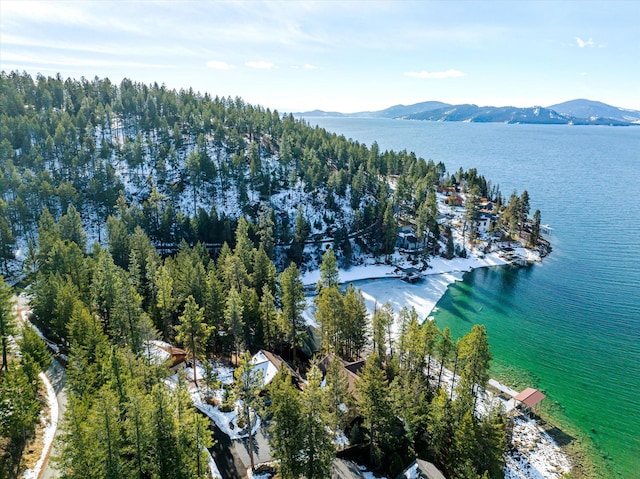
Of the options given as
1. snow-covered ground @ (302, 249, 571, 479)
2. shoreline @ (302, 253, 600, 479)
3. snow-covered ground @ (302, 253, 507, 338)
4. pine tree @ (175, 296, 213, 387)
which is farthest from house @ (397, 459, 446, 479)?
snow-covered ground @ (302, 253, 507, 338)

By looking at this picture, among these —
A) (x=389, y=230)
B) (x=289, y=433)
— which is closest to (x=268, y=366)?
(x=289, y=433)

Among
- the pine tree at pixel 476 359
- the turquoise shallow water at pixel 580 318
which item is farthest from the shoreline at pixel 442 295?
the pine tree at pixel 476 359

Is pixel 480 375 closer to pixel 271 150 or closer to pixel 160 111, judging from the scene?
pixel 271 150

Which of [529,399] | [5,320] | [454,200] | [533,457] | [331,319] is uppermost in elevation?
[5,320]

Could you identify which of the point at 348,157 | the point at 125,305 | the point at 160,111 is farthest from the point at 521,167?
the point at 125,305

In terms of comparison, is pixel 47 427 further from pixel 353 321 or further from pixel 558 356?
pixel 558 356

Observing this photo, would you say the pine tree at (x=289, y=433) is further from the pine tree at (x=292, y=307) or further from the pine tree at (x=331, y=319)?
the pine tree at (x=292, y=307)
